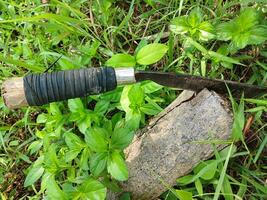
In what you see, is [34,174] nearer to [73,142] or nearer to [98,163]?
[73,142]

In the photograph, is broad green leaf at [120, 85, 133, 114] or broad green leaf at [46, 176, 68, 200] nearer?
broad green leaf at [46, 176, 68, 200]

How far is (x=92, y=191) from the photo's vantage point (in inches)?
63.5

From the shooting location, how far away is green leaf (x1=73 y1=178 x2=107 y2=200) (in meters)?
1.60

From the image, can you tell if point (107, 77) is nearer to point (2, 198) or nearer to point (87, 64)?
point (87, 64)

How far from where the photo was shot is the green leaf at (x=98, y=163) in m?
1.67

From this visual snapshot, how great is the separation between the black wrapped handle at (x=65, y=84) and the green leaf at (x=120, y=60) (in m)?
0.24

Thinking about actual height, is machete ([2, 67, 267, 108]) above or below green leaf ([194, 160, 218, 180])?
above

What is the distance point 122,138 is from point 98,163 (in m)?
0.15

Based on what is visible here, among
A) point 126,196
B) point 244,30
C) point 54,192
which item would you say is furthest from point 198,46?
point 54,192

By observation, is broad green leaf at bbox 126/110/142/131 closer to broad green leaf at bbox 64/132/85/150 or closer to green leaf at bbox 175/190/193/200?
broad green leaf at bbox 64/132/85/150

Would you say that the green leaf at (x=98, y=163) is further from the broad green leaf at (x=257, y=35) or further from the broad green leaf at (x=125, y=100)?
the broad green leaf at (x=257, y=35)

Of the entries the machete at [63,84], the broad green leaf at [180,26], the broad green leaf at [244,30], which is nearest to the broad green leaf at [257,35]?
the broad green leaf at [244,30]

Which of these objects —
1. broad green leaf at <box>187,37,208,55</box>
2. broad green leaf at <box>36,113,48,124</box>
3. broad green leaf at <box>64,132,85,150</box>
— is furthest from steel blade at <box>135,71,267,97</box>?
broad green leaf at <box>36,113,48,124</box>

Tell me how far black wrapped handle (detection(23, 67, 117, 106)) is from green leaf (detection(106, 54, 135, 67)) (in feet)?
0.80
